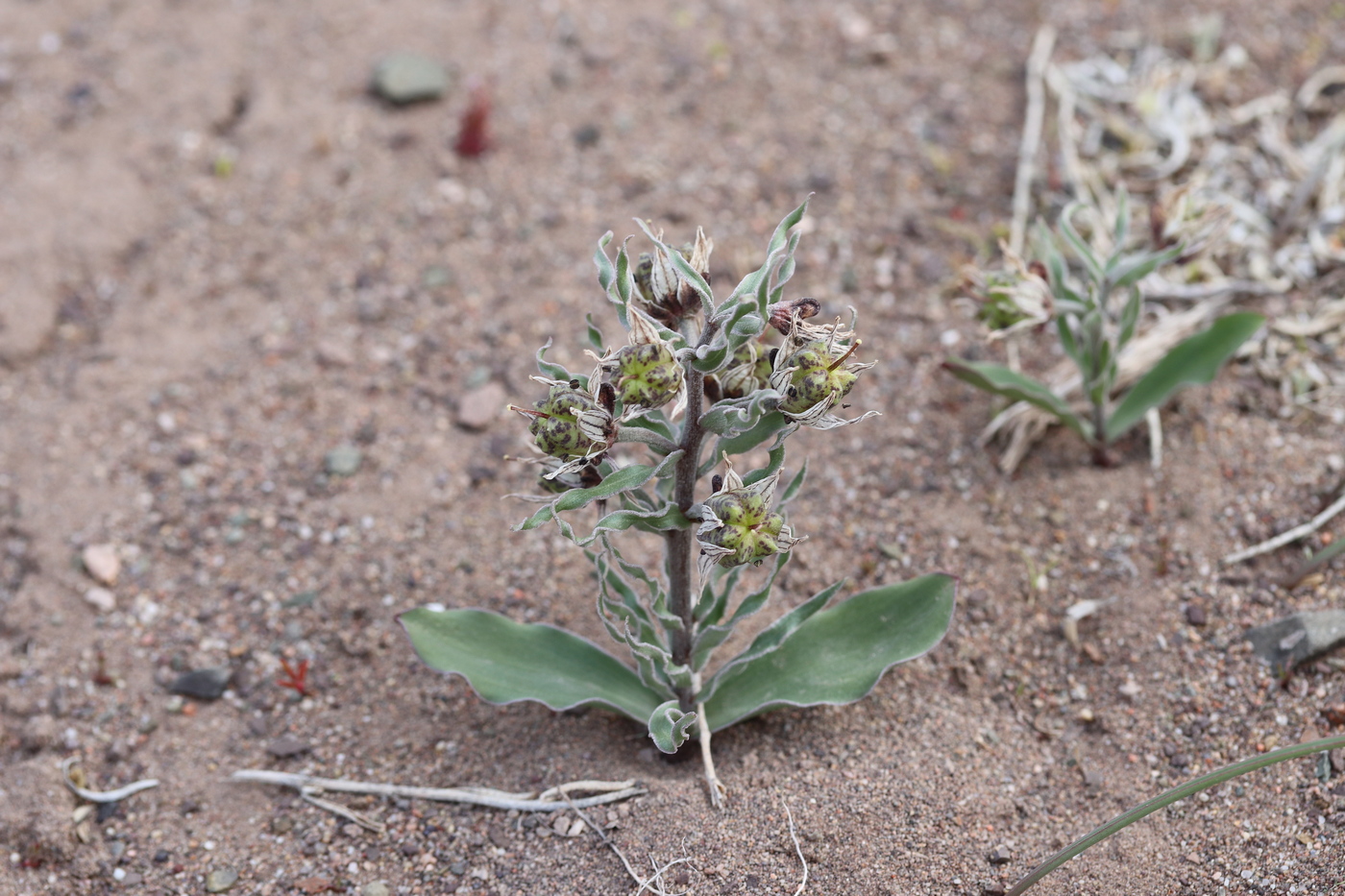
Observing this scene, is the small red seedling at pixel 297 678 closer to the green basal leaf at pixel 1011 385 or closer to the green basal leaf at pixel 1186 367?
the green basal leaf at pixel 1011 385

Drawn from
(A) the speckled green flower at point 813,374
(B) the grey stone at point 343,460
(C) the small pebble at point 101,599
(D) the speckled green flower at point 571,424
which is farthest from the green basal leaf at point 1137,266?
(C) the small pebble at point 101,599

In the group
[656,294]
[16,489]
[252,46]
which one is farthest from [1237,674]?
[252,46]

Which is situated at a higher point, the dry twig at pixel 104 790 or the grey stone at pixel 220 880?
the grey stone at pixel 220 880

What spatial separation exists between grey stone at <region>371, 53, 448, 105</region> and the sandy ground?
0.30 feet

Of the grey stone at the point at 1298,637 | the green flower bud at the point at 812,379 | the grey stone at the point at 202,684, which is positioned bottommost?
the grey stone at the point at 202,684

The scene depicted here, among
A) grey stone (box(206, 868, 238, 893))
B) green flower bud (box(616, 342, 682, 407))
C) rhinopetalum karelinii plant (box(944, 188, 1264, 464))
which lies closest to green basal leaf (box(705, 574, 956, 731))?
rhinopetalum karelinii plant (box(944, 188, 1264, 464))

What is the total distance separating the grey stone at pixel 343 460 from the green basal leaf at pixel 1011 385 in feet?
7.06

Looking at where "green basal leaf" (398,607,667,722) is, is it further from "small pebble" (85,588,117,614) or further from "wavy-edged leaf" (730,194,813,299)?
"small pebble" (85,588,117,614)

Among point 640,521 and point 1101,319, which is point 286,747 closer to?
point 640,521

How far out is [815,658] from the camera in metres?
3.14

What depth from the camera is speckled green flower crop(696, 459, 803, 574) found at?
8.21 ft

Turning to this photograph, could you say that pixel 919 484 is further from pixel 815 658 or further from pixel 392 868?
pixel 392 868

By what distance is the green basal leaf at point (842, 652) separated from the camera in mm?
3041

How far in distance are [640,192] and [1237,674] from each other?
3.05 m
